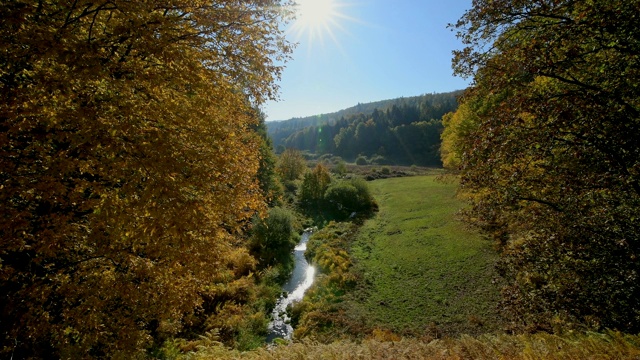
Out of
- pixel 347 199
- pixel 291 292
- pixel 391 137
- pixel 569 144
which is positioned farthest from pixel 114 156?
pixel 391 137

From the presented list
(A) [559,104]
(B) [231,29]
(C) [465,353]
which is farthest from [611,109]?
(B) [231,29]

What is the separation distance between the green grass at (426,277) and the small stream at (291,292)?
12.3ft

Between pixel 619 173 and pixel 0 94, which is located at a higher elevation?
pixel 0 94

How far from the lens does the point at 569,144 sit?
6918 mm

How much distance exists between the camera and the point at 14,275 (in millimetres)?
5777

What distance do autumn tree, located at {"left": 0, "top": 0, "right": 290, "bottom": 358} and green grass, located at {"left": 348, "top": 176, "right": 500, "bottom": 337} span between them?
10924 mm

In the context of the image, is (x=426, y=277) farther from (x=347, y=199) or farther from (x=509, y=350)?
(x=347, y=199)

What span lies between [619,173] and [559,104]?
6.44 feet

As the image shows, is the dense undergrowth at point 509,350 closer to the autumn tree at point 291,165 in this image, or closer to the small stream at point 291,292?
the small stream at point 291,292

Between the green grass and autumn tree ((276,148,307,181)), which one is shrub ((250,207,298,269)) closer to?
the green grass

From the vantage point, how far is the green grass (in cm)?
1454

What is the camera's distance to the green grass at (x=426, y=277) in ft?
47.7

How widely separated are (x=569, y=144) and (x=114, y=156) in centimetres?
960

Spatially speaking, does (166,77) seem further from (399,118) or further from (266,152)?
(399,118)
